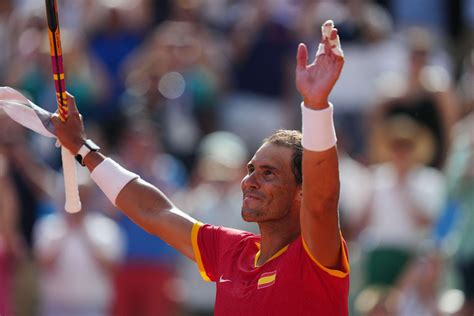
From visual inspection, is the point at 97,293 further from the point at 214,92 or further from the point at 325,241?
the point at 325,241

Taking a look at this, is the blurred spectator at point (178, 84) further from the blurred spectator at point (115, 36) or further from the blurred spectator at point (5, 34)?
the blurred spectator at point (5, 34)

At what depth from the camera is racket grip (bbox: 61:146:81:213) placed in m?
5.82

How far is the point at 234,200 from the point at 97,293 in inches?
59.0

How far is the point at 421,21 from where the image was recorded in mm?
13461

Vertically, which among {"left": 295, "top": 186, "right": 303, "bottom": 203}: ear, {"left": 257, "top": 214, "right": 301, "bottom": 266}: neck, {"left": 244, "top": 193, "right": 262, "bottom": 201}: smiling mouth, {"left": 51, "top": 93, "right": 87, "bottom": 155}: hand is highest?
{"left": 51, "top": 93, "right": 87, "bottom": 155}: hand

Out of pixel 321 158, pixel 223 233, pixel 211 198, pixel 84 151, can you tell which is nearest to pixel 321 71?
pixel 321 158

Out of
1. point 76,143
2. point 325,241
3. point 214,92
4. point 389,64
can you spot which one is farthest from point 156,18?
point 325,241

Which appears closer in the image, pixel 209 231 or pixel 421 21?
pixel 209 231

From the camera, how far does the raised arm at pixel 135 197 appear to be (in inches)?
229

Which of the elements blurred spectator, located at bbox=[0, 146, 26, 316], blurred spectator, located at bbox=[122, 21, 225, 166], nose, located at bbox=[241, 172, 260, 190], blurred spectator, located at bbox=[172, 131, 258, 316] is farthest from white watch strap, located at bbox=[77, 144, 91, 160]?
blurred spectator, located at bbox=[122, 21, 225, 166]

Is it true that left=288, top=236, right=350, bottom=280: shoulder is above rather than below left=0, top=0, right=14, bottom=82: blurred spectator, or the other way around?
below

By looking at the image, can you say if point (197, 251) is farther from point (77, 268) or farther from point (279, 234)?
point (77, 268)

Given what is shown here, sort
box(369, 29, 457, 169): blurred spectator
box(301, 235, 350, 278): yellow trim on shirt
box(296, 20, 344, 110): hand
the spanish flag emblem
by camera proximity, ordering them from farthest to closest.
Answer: box(369, 29, 457, 169): blurred spectator < the spanish flag emblem < box(301, 235, 350, 278): yellow trim on shirt < box(296, 20, 344, 110): hand

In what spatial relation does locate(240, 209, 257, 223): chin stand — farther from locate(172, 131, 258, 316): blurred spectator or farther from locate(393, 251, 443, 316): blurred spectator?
locate(172, 131, 258, 316): blurred spectator
